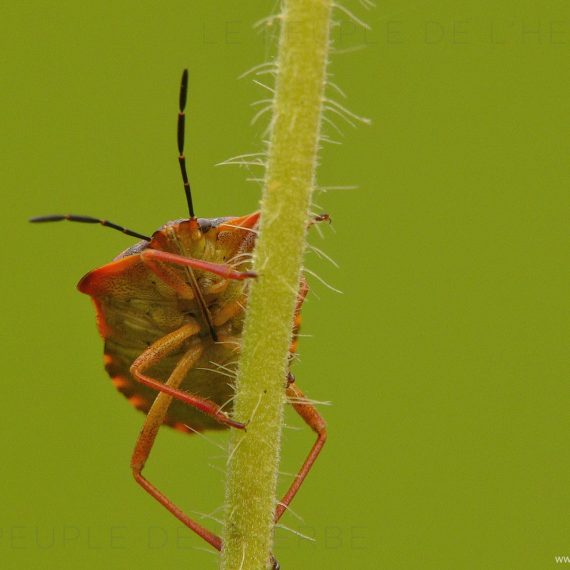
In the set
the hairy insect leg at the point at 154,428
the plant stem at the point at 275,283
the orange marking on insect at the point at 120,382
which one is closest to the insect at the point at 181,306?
the hairy insect leg at the point at 154,428

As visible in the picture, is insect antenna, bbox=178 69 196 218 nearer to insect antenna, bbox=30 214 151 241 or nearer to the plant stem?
insect antenna, bbox=30 214 151 241

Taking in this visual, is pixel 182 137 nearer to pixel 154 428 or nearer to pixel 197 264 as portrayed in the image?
pixel 197 264

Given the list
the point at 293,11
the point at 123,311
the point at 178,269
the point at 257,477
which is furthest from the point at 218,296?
the point at 293,11

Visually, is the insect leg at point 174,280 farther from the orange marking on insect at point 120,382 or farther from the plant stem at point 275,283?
the plant stem at point 275,283

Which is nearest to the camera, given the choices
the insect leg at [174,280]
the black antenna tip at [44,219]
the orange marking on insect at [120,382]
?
the black antenna tip at [44,219]

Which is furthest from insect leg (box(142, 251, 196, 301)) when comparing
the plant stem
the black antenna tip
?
the plant stem

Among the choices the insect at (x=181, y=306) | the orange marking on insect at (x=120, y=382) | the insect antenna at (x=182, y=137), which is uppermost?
the insect antenna at (x=182, y=137)

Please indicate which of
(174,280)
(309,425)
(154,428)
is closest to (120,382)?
(154,428)
